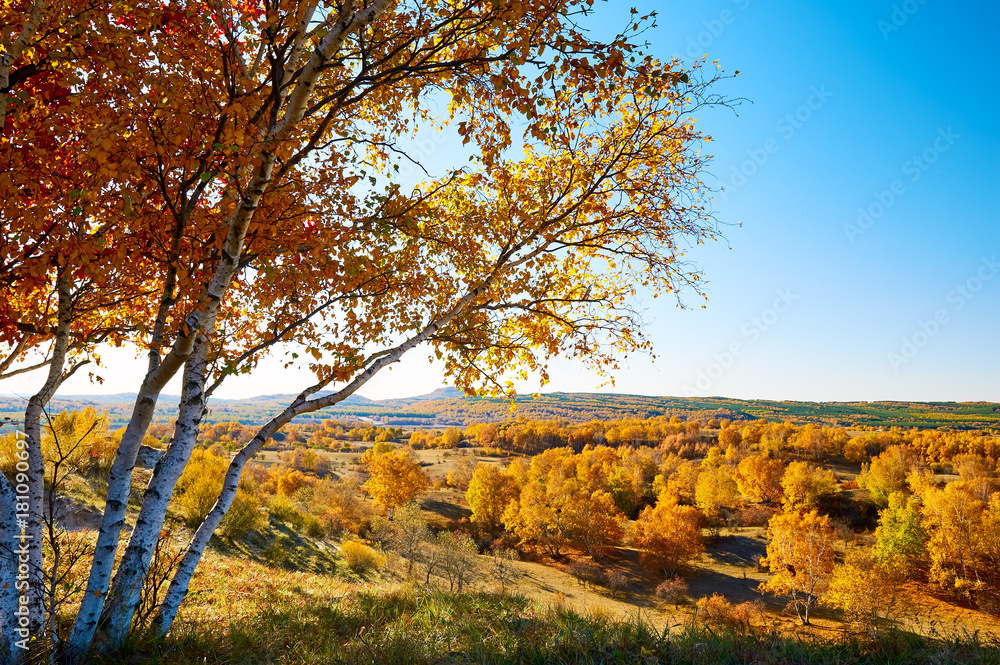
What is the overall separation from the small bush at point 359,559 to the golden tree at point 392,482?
76.5ft

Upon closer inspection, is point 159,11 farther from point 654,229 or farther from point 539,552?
point 539,552

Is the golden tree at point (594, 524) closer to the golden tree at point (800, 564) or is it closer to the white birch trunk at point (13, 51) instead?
the golden tree at point (800, 564)

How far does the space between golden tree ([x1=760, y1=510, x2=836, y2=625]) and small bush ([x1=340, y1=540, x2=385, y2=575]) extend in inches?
1389

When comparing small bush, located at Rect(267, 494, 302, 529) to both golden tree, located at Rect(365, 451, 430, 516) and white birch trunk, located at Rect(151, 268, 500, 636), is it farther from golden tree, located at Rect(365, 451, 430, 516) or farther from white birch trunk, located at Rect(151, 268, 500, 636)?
white birch trunk, located at Rect(151, 268, 500, 636)

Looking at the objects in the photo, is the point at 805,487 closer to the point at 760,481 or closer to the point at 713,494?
the point at 760,481

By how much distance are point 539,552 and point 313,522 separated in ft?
95.0

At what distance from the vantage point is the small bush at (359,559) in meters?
27.5

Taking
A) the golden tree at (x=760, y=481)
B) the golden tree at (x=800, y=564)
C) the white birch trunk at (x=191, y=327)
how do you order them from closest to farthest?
the white birch trunk at (x=191, y=327)
the golden tree at (x=800, y=564)
the golden tree at (x=760, y=481)

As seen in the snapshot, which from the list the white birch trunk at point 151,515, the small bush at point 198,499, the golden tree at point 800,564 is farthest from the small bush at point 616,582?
the white birch trunk at point 151,515

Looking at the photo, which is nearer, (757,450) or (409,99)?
(409,99)

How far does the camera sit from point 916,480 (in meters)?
59.3

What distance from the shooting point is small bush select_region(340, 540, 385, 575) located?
2749cm

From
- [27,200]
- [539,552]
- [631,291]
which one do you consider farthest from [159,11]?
[539,552]

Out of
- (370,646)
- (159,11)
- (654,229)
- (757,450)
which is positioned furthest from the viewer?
(757,450)
